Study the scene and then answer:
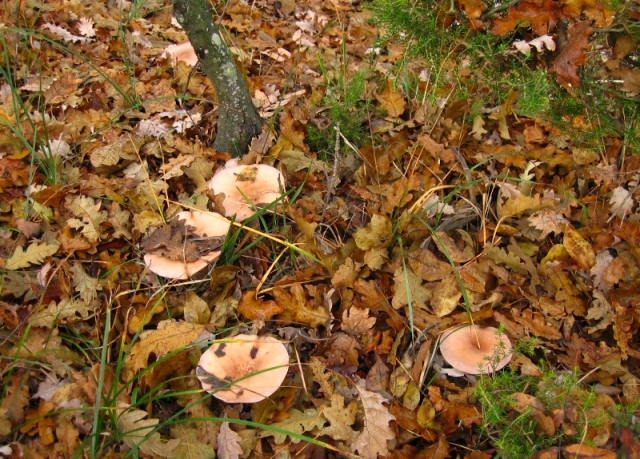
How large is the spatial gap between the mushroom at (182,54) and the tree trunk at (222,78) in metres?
0.81

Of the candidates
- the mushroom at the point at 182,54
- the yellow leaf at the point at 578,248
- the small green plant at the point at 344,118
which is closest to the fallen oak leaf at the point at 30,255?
the small green plant at the point at 344,118

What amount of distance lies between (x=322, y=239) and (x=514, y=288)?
3.40 ft

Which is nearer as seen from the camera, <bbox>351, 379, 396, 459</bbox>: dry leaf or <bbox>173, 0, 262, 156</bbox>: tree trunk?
<bbox>351, 379, 396, 459</bbox>: dry leaf

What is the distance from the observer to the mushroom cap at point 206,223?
2.68 m

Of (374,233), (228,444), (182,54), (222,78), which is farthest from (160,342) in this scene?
(182,54)

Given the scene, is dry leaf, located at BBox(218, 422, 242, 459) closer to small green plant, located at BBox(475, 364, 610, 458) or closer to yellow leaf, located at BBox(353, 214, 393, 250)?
small green plant, located at BBox(475, 364, 610, 458)

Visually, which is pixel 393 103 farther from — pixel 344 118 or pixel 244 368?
pixel 244 368

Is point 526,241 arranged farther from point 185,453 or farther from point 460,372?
point 185,453

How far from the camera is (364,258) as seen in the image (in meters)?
2.66

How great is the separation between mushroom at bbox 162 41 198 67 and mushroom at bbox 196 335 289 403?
241cm

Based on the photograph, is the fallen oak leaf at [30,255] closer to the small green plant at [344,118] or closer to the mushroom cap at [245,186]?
the mushroom cap at [245,186]

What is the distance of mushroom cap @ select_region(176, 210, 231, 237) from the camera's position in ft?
8.79

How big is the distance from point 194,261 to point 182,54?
2.14 meters

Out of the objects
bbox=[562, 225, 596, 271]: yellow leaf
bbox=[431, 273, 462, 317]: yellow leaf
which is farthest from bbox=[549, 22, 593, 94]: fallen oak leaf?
bbox=[431, 273, 462, 317]: yellow leaf
